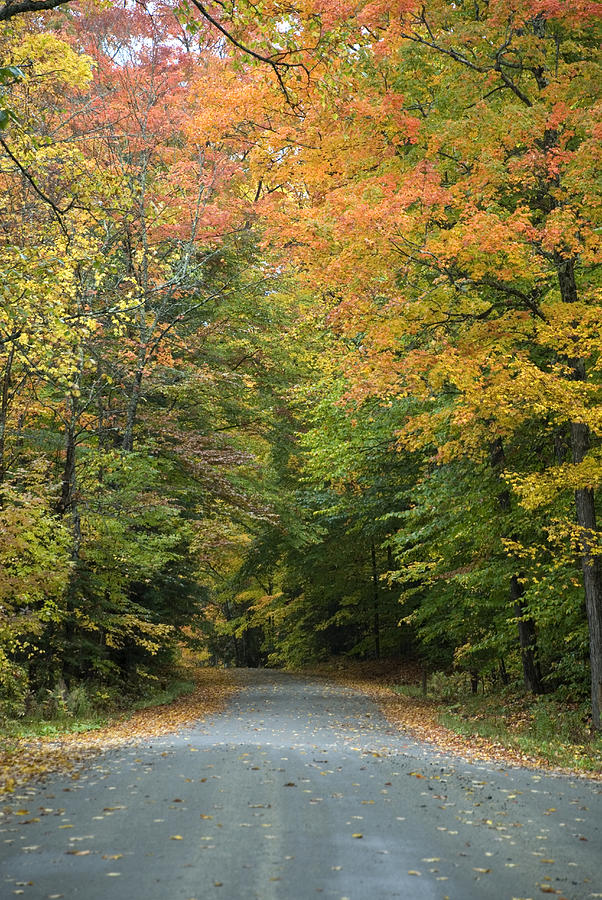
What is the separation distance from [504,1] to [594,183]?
293 cm

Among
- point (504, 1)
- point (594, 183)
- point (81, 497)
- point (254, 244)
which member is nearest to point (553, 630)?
point (594, 183)

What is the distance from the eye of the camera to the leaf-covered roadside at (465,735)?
10062 mm

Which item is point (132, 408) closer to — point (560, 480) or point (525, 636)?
point (525, 636)

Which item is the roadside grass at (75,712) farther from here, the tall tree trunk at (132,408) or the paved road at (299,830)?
the tall tree trunk at (132,408)

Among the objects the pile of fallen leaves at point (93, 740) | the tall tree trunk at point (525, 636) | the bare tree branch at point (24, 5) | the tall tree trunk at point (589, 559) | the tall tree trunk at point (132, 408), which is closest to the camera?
the bare tree branch at point (24, 5)

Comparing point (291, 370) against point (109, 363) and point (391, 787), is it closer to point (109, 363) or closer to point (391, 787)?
point (109, 363)

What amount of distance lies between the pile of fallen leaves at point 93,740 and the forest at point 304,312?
124 centimetres

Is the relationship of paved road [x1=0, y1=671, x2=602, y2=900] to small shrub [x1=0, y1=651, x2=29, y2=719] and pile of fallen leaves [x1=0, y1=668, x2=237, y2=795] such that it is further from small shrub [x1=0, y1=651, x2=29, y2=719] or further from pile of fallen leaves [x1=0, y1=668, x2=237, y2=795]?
small shrub [x1=0, y1=651, x2=29, y2=719]

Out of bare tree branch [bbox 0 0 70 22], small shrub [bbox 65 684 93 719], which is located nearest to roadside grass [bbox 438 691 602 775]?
small shrub [bbox 65 684 93 719]

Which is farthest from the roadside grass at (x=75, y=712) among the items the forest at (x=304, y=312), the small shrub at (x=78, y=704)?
the forest at (x=304, y=312)

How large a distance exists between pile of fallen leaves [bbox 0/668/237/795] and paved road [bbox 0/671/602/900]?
478mm

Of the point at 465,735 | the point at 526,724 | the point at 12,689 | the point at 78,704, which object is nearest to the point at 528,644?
the point at 526,724

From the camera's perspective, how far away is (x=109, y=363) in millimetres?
18219

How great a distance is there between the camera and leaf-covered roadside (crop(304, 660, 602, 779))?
10.1m
